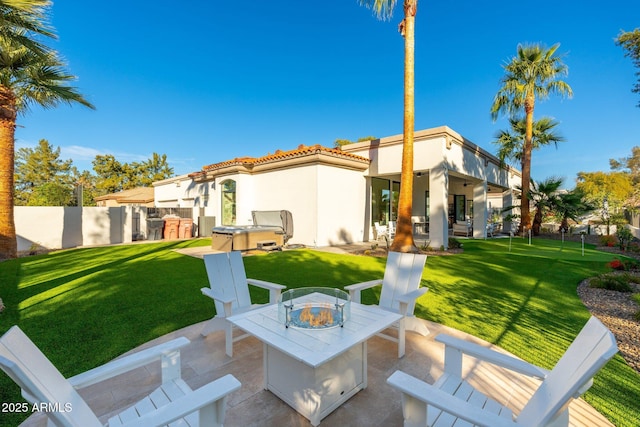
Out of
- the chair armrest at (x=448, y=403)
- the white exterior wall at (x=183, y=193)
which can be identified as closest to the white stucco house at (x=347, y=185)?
A: the white exterior wall at (x=183, y=193)

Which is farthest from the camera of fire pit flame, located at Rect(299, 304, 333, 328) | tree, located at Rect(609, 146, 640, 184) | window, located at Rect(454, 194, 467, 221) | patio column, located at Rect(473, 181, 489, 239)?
tree, located at Rect(609, 146, 640, 184)

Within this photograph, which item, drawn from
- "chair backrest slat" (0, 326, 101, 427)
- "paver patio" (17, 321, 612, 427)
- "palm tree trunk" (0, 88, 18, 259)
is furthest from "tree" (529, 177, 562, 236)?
"palm tree trunk" (0, 88, 18, 259)

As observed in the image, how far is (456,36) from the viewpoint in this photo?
15297 mm

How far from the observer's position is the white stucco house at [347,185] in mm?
11844

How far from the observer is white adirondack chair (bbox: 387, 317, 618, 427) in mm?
1351

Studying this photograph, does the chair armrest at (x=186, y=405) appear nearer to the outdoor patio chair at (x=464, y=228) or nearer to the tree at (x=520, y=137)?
the outdoor patio chair at (x=464, y=228)

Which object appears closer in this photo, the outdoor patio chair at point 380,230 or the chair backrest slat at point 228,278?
the chair backrest slat at point 228,278

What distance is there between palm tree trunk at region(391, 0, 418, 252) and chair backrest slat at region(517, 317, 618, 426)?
7.99 m

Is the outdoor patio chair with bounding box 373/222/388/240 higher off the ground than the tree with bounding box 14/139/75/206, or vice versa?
the tree with bounding box 14/139/75/206

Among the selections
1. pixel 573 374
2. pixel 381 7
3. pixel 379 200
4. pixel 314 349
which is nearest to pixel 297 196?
pixel 379 200

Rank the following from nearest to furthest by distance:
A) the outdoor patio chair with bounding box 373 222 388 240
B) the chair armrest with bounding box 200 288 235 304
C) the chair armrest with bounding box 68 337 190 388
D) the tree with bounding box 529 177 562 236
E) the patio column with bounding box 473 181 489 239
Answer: the chair armrest with bounding box 68 337 190 388, the chair armrest with bounding box 200 288 235 304, the outdoor patio chair with bounding box 373 222 388 240, the tree with bounding box 529 177 562 236, the patio column with bounding box 473 181 489 239

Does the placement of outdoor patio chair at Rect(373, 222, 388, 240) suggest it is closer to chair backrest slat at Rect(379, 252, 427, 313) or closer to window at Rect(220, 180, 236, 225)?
→ window at Rect(220, 180, 236, 225)

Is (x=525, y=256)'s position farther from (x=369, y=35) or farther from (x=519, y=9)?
(x=369, y=35)

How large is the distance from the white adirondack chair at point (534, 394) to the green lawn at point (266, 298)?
1.33 meters
